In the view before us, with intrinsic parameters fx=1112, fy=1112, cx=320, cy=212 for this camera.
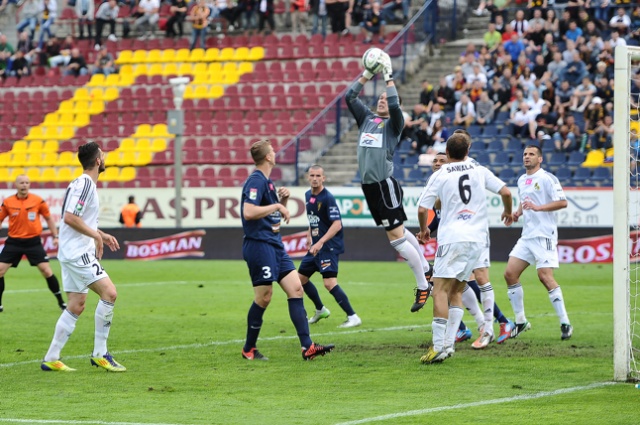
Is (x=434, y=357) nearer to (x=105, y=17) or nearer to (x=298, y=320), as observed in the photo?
(x=298, y=320)

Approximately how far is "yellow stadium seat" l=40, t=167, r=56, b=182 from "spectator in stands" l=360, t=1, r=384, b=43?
11022mm

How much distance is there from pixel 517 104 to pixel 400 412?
22.3 meters

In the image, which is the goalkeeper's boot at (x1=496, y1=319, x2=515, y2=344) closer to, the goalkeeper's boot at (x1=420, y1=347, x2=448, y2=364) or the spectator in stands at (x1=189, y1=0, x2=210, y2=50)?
the goalkeeper's boot at (x1=420, y1=347, x2=448, y2=364)

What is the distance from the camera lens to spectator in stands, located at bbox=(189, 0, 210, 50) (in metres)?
38.7

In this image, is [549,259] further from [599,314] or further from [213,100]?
[213,100]

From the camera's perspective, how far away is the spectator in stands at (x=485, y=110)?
30.4 meters

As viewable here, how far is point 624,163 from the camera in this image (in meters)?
10.1

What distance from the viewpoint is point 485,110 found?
30.5 m

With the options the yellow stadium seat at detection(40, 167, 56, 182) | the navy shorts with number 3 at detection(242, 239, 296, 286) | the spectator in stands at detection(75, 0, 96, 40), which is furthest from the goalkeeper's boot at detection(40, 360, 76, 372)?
the spectator in stands at detection(75, 0, 96, 40)

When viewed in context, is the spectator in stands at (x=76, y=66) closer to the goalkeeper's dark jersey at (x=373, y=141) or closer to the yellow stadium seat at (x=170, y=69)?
the yellow stadium seat at (x=170, y=69)

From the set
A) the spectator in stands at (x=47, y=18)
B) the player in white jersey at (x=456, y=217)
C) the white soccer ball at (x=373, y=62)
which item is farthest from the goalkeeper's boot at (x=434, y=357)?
the spectator in stands at (x=47, y=18)

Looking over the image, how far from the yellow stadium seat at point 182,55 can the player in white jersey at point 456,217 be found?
95.5 ft

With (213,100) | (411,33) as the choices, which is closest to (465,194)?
(411,33)

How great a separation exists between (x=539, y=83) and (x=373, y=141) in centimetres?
1797
